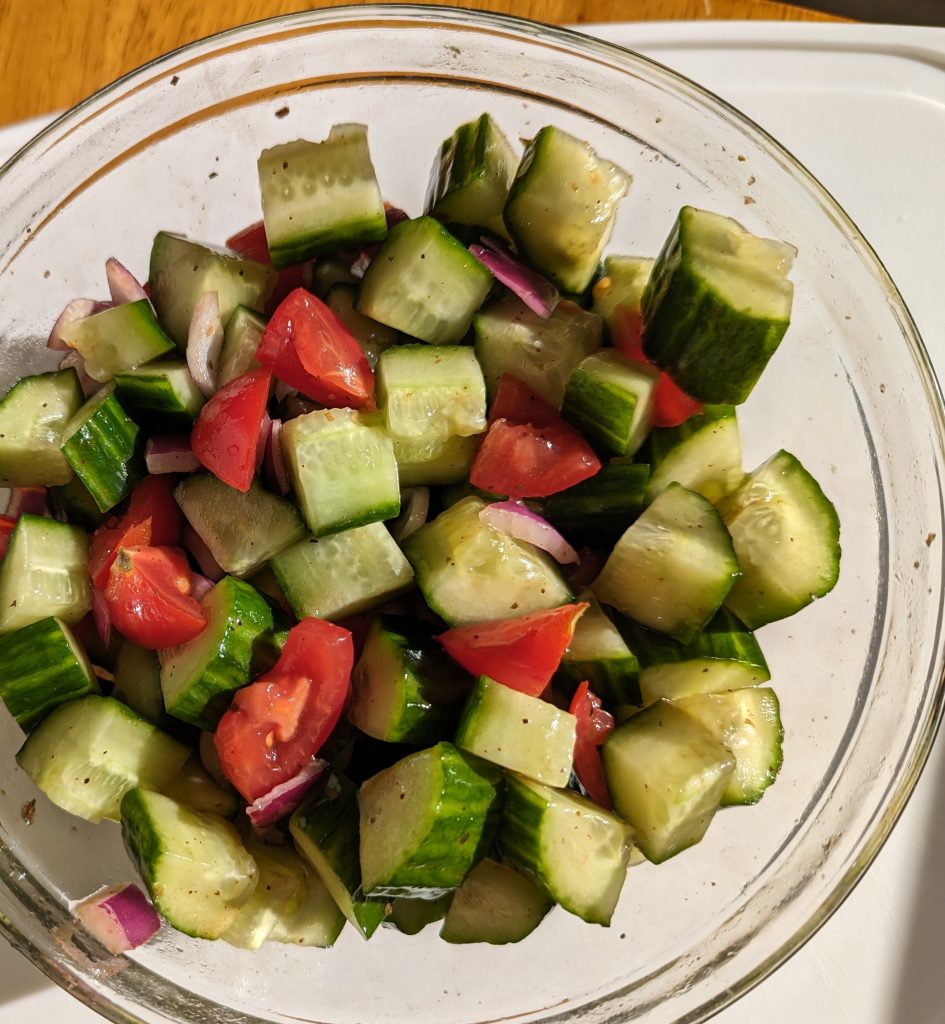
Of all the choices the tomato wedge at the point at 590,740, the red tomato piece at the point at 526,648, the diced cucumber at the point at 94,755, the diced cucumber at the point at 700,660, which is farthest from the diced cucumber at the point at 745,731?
the diced cucumber at the point at 94,755

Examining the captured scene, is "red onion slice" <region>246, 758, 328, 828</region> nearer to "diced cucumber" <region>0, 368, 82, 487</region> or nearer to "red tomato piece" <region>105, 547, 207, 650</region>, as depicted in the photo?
"red tomato piece" <region>105, 547, 207, 650</region>

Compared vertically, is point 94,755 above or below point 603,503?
below

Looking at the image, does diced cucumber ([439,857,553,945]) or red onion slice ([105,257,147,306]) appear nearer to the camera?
diced cucumber ([439,857,553,945])

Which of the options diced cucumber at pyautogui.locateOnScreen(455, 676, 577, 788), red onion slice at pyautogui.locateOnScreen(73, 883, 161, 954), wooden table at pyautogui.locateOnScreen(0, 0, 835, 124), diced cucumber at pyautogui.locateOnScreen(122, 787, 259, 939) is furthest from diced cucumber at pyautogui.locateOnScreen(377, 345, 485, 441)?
wooden table at pyautogui.locateOnScreen(0, 0, 835, 124)

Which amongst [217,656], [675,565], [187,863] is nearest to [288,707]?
[217,656]

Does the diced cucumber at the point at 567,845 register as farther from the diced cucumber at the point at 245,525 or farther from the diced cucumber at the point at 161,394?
the diced cucumber at the point at 161,394

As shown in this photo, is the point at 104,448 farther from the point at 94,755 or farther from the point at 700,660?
the point at 700,660
